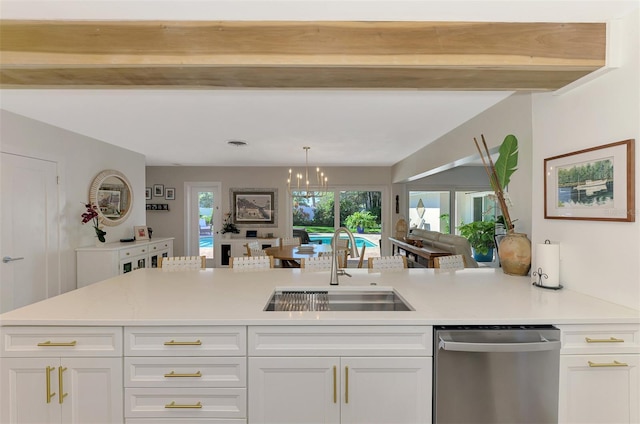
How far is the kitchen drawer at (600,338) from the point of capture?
1.36 meters

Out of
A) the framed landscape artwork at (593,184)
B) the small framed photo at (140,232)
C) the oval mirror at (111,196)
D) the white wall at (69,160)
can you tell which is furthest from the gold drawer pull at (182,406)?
the small framed photo at (140,232)

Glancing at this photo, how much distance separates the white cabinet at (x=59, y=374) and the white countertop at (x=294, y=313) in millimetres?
76

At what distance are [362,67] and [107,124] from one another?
324 centimetres

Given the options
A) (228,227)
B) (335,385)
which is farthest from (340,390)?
(228,227)

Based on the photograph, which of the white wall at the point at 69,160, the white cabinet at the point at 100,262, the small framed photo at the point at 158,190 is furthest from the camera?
the small framed photo at the point at 158,190

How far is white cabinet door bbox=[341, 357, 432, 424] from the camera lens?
1361 millimetres

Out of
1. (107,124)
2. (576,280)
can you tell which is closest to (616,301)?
(576,280)

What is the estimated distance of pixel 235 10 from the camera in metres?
1.39

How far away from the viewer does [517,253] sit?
2135mm

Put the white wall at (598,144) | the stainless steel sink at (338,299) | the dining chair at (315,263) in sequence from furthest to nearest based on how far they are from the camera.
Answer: the dining chair at (315,263) → the stainless steel sink at (338,299) → the white wall at (598,144)

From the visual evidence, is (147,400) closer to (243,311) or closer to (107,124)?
(243,311)

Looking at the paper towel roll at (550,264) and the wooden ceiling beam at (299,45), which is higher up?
the wooden ceiling beam at (299,45)

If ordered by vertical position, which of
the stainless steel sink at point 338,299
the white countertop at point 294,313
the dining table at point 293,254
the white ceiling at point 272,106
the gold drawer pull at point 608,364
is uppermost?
the white ceiling at point 272,106

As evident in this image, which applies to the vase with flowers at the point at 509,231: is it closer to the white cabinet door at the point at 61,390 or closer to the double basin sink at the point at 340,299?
the double basin sink at the point at 340,299
